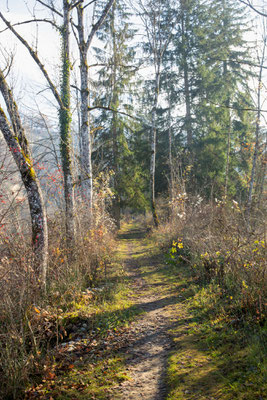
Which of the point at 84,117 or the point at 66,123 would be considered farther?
the point at 84,117

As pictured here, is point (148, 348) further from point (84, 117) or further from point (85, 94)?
point (85, 94)

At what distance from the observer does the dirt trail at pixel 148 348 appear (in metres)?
3.28

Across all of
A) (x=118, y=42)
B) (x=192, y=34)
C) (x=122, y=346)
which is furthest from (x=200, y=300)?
(x=192, y=34)

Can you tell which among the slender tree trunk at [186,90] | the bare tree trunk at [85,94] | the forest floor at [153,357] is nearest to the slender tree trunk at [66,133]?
the bare tree trunk at [85,94]

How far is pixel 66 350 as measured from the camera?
163 inches

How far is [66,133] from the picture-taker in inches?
308

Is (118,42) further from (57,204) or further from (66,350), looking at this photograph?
(66,350)

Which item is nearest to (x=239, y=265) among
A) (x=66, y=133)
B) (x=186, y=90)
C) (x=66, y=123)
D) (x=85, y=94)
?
(x=66, y=133)

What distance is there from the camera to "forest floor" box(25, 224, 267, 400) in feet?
10.3

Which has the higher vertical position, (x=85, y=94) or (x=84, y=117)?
(x=85, y=94)

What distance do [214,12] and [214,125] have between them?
26.6ft

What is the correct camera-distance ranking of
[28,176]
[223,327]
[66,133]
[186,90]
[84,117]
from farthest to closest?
[186,90]
[84,117]
[66,133]
[28,176]
[223,327]

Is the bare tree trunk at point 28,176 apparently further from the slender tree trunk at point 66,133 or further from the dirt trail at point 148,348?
the dirt trail at point 148,348

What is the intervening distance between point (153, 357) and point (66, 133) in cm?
636
